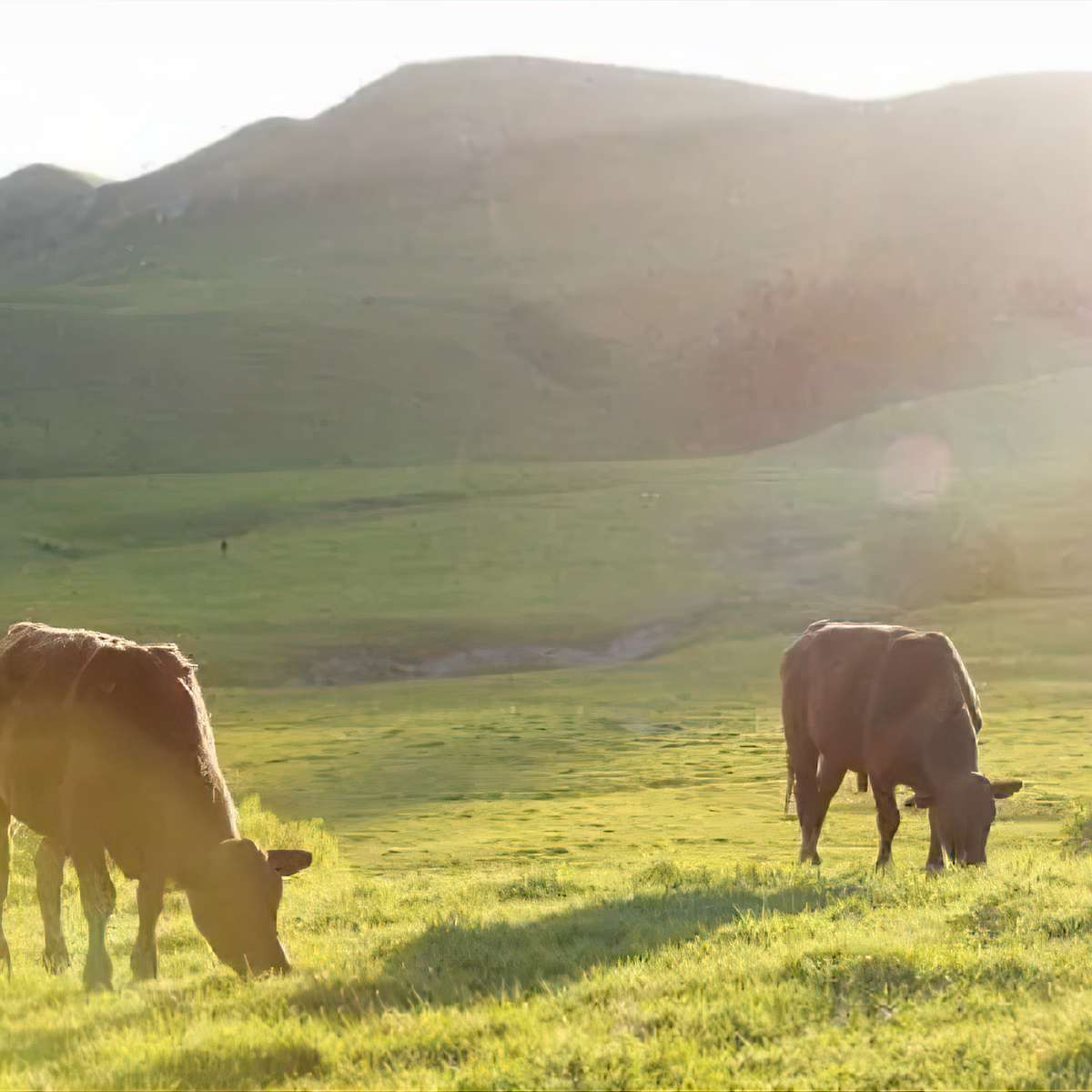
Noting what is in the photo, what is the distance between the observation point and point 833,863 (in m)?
16.5

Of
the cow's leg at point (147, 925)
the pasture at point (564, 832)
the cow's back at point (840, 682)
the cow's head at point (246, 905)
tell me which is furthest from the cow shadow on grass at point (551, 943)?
the cow's back at point (840, 682)

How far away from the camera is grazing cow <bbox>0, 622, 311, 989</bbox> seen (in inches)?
378

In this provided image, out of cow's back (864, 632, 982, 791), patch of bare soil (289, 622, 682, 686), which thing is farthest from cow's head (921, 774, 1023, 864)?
patch of bare soil (289, 622, 682, 686)

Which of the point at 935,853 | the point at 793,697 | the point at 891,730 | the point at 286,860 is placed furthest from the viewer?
the point at 793,697

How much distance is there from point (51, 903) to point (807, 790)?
9397 millimetres

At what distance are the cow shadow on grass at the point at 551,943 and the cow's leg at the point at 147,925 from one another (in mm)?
1666

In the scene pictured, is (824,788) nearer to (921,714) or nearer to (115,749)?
(921,714)

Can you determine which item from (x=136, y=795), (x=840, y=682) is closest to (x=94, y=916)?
(x=136, y=795)

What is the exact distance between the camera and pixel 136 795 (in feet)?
32.8

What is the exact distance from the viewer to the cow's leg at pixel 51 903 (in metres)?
10.8

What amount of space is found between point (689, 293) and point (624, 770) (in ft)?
465

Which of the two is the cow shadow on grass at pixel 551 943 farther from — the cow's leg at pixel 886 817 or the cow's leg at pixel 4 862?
the cow's leg at pixel 4 862

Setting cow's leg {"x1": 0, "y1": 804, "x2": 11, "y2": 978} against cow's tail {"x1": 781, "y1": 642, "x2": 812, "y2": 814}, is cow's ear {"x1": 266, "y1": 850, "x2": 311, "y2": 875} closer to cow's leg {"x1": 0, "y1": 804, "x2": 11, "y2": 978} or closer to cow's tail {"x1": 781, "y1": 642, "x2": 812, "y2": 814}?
cow's leg {"x1": 0, "y1": 804, "x2": 11, "y2": 978}

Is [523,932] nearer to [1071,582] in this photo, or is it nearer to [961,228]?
[1071,582]
